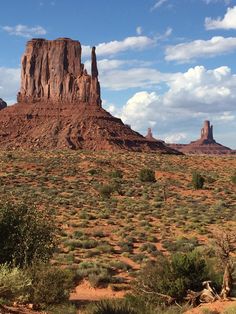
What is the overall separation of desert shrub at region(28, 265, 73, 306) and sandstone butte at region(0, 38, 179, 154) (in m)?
88.6

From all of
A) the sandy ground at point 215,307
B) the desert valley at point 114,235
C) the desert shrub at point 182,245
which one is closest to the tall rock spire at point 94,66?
the desert valley at point 114,235

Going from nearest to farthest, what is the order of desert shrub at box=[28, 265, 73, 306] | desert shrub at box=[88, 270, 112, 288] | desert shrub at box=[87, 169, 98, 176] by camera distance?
desert shrub at box=[28, 265, 73, 306] → desert shrub at box=[88, 270, 112, 288] → desert shrub at box=[87, 169, 98, 176]

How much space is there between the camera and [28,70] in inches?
5551

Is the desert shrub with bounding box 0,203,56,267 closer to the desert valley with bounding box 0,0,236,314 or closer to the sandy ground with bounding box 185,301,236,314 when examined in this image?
the desert valley with bounding box 0,0,236,314

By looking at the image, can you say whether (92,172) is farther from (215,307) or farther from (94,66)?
(94,66)

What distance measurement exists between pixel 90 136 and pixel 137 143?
481 inches

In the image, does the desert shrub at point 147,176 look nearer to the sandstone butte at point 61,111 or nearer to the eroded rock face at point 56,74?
the sandstone butte at point 61,111

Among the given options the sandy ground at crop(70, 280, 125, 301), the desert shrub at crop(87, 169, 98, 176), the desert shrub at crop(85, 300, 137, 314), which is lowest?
the sandy ground at crop(70, 280, 125, 301)

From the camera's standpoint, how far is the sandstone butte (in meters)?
107

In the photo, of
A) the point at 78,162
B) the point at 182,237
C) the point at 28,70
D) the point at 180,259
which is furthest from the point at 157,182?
the point at 28,70

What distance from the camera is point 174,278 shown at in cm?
1361

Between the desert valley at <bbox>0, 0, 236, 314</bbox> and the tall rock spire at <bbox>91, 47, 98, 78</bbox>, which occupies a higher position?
the tall rock spire at <bbox>91, 47, 98, 78</bbox>

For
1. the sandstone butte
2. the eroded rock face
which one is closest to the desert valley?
the sandstone butte

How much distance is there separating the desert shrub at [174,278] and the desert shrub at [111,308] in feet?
3.84
